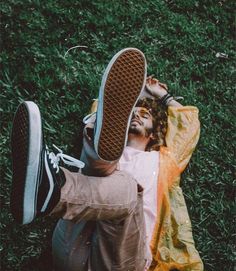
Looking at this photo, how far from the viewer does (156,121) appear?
3221 mm

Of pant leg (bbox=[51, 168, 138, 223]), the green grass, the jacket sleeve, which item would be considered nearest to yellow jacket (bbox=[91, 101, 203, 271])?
the jacket sleeve

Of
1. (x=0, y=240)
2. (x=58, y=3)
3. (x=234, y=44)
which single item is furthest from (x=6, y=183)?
(x=234, y=44)

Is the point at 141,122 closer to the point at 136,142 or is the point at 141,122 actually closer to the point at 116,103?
the point at 136,142

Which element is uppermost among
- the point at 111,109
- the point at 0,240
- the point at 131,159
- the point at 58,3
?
the point at 58,3

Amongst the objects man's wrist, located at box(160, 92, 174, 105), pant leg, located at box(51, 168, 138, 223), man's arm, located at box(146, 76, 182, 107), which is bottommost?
pant leg, located at box(51, 168, 138, 223)

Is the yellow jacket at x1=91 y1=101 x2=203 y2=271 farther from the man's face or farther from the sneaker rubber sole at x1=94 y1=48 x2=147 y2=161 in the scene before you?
the sneaker rubber sole at x1=94 y1=48 x2=147 y2=161

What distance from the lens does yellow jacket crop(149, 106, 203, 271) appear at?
2926 millimetres

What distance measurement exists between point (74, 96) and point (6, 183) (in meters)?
0.87

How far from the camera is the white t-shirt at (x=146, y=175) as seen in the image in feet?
9.52

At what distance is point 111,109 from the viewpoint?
2.32 metres

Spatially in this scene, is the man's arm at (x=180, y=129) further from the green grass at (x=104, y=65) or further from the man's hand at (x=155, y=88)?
the green grass at (x=104, y=65)

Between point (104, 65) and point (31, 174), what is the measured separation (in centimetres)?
178

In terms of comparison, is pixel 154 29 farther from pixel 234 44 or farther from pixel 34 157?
pixel 34 157

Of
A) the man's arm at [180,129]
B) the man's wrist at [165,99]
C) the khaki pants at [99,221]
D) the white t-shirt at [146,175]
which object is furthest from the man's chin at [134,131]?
the khaki pants at [99,221]
